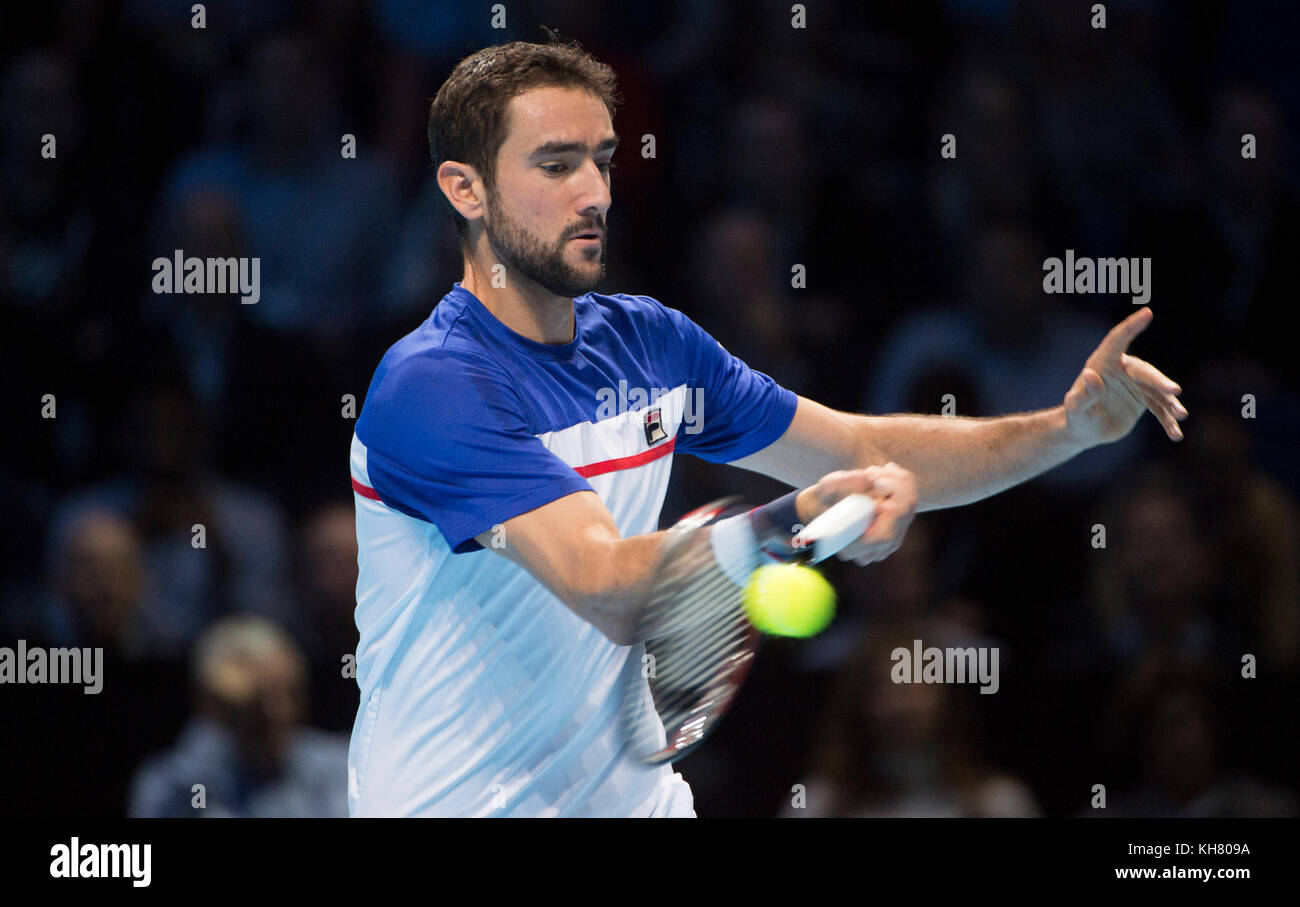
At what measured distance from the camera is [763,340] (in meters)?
5.35

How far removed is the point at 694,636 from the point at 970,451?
1090mm

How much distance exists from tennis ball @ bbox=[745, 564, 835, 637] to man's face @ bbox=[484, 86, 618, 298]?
84 cm

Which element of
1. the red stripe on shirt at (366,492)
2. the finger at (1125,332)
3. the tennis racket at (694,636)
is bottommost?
the tennis racket at (694,636)

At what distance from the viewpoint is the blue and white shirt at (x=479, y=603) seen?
8.95 feet

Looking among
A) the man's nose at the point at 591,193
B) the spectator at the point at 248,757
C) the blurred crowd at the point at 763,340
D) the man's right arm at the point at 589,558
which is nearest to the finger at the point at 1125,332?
the man's nose at the point at 591,193

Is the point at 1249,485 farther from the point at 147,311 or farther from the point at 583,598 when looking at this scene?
the point at 147,311

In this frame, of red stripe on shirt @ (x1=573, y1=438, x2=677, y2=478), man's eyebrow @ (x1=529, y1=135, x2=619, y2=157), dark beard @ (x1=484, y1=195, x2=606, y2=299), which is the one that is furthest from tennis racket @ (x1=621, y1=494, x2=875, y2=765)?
man's eyebrow @ (x1=529, y1=135, x2=619, y2=157)

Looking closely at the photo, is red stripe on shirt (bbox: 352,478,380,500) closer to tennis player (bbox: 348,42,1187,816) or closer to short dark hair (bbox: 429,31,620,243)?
tennis player (bbox: 348,42,1187,816)

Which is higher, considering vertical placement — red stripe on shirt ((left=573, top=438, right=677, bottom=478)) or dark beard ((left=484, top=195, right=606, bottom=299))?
dark beard ((left=484, top=195, right=606, bottom=299))

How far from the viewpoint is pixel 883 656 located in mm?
4789

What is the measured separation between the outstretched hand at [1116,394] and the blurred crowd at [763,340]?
1595mm

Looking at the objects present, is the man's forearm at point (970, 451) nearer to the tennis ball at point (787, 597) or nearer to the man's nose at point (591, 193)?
the man's nose at point (591, 193)

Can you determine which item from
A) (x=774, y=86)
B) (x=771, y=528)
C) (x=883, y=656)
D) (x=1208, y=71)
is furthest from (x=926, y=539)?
(x=771, y=528)

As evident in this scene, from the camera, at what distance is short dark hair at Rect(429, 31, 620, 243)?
308 cm
